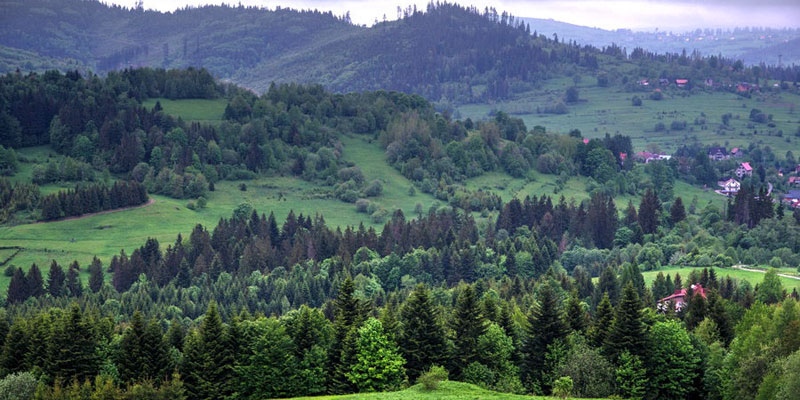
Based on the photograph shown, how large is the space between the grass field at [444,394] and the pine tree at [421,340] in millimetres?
7336

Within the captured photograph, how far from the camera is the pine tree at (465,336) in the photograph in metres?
91.4

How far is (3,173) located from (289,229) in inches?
2305

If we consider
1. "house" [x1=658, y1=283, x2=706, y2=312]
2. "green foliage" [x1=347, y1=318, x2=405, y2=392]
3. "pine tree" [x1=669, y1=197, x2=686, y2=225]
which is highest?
"green foliage" [x1=347, y1=318, x2=405, y2=392]

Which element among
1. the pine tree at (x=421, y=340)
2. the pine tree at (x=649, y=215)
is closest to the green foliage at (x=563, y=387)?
the pine tree at (x=421, y=340)

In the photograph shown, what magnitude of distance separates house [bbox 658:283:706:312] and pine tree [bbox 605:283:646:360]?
94.2ft

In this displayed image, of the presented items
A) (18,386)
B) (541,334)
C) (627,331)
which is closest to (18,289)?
(18,386)

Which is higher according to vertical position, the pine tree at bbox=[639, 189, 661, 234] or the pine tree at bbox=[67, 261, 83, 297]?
the pine tree at bbox=[639, 189, 661, 234]

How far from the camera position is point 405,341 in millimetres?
91562

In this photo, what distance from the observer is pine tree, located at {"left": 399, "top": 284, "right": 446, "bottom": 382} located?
3580 inches

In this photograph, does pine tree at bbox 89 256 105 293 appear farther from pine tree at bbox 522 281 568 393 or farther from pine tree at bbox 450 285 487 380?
pine tree at bbox 522 281 568 393

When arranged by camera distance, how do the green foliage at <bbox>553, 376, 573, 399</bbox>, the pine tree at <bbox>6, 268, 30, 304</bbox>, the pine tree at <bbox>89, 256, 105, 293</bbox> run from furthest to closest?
1. the pine tree at <bbox>89, 256, 105, 293</bbox>
2. the pine tree at <bbox>6, 268, 30, 304</bbox>
3. the green foliage at <bbox>553, 376, 573, 399</bbox>

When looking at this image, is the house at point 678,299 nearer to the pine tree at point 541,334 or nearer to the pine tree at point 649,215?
the pine tree at point 541,334

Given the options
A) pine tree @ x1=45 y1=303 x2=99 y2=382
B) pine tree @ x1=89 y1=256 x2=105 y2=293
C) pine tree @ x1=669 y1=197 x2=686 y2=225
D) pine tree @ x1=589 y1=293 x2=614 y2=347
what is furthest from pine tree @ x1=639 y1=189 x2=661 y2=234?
pine tree @ x1=45 y1=303 x2=99 y2=382

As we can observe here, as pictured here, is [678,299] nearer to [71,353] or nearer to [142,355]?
[142,355]
